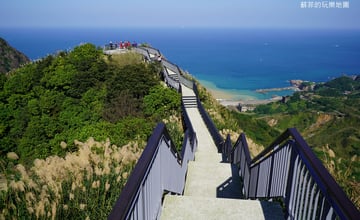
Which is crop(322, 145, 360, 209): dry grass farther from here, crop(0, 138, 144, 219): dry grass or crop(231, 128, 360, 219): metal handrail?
crop(0, 138, 144, 219): dry grass

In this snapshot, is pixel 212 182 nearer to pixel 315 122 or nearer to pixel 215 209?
pixel 215 209

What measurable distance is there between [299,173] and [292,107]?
94.8m

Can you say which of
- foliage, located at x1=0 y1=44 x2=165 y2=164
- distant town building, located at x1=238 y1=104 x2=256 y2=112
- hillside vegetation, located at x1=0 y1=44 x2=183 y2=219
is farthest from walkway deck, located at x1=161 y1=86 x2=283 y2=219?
distant town building, located at x1=238 y1=104 x2=256 y2=112

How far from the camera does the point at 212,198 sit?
4.95 m

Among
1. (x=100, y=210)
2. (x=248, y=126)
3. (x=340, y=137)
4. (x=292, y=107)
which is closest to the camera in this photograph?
(x=100, y=210)

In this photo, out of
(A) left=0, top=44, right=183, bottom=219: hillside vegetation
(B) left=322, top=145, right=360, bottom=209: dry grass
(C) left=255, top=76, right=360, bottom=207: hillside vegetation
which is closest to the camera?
(B) left=322, top=145, right=360, bottom=209: dry grass

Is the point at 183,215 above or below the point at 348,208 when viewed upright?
below

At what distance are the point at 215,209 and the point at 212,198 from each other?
34cm

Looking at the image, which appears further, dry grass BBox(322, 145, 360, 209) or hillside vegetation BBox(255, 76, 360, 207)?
hillside vegetation BBox(255, 76, 360, 207)

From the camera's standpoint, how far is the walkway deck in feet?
14.7

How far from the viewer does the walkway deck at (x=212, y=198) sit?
448 cm

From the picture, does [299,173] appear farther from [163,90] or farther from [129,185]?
[163,90]

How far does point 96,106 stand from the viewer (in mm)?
30109

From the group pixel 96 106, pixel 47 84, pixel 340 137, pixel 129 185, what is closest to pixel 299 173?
pixel 129 185
